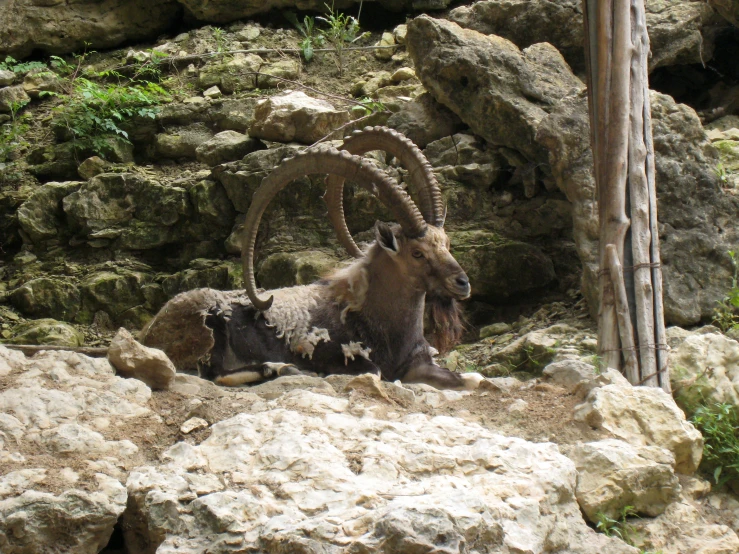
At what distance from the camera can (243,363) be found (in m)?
6.38

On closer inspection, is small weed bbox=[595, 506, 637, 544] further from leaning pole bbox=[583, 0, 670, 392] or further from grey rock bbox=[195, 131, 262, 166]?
grey rock bbox=[195, 131, 262, 166]

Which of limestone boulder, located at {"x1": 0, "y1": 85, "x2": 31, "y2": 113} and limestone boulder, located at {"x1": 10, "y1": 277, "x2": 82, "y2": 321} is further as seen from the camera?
limestone boulder, located at {"x1": 0, "y1": 85, "x2": 31, "y2": 113}

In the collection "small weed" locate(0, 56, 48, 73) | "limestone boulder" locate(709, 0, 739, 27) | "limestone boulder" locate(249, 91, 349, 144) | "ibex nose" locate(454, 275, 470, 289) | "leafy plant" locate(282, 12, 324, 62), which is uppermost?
"limestone boulder" locate(709, 0, 739, 27)

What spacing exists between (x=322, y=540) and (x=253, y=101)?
25.7 ft

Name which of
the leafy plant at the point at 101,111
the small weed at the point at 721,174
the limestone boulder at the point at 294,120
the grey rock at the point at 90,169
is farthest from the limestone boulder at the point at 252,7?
the small weed at the point at 721,174

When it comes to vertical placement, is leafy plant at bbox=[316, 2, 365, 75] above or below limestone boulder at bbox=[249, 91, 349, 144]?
above

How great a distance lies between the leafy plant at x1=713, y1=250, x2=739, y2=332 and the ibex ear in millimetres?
2465

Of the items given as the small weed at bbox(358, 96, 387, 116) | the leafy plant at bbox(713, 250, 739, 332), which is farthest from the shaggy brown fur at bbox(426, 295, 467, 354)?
the small weed at bbox(358, 96, 387, 116)

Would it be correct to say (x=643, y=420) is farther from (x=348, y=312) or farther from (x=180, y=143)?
(x=180, y=143)

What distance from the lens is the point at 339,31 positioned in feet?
35.9

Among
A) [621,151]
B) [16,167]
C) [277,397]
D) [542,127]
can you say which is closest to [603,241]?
[621,151]

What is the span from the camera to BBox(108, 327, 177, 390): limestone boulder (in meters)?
4.68

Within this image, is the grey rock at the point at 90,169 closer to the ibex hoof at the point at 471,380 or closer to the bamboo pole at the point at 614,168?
the ibex hoof at the point at 471,380

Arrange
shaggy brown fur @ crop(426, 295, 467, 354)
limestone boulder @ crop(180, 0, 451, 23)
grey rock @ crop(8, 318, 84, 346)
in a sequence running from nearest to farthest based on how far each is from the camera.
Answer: shaggy brown fur @ crop(426, 295, 467, 354) → grey rock @ crop(8, 318, 84, 346) → limestone boulder @ crop(180, 0, 451, 23)
